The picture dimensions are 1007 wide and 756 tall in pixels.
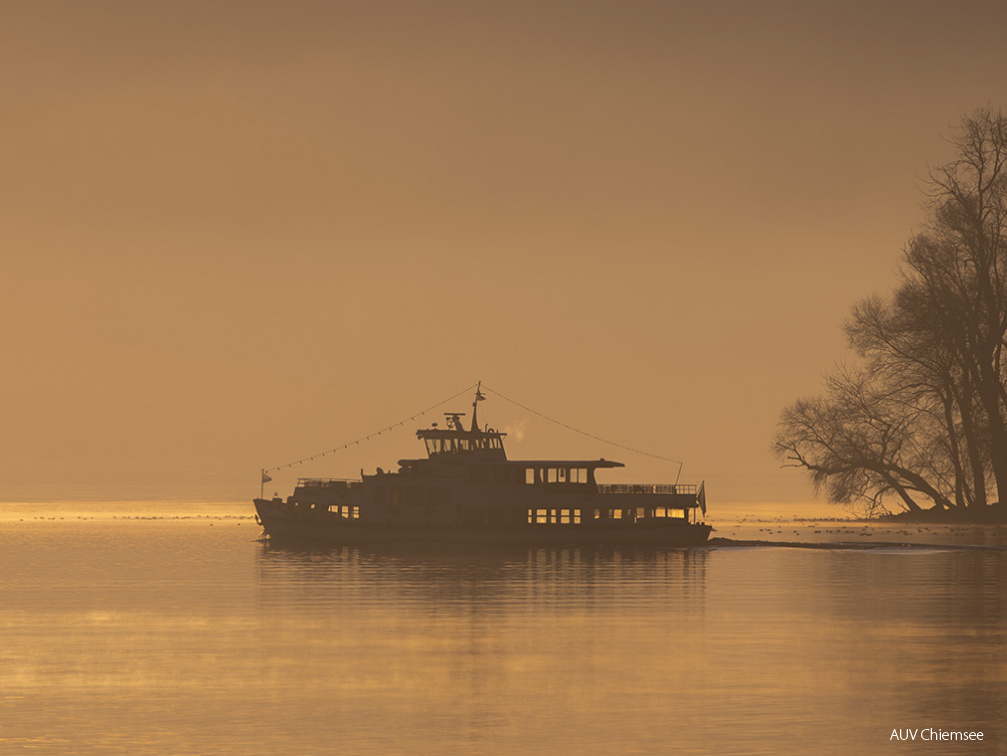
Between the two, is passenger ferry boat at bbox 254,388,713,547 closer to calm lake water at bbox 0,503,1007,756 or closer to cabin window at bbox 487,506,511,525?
cabin window at bbox 487,506,511,525

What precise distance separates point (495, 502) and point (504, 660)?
54349 mm

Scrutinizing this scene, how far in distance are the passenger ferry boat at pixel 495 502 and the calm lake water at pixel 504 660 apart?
18290 millimetres

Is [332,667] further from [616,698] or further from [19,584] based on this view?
[19,584]

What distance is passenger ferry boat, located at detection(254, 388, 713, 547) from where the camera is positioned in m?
91.2

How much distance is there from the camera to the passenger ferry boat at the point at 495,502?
91250 mm

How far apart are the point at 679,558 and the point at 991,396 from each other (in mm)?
27570

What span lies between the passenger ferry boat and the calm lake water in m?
18.3

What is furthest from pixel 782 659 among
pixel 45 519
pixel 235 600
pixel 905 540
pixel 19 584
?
pixel 45 519

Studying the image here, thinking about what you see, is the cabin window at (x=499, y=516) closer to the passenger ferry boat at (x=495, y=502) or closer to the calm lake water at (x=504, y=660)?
the passenger ferry boat at (x=495, y=502)

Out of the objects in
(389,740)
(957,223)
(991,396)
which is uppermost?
(957,223)

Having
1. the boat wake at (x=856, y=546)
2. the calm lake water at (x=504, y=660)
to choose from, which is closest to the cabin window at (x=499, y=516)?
the boat wake at (x=856, y=546)

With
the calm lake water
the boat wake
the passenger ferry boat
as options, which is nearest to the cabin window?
the passenger ferry boat

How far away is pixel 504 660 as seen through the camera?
37.3 metres

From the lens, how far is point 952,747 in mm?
25750
